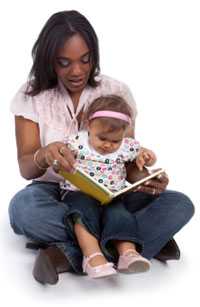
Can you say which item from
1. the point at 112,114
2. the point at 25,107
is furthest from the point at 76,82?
the point at 112,114

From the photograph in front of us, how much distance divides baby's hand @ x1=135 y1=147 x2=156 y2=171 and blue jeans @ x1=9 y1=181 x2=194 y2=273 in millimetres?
151

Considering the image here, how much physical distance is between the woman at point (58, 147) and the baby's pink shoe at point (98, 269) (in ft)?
0.34

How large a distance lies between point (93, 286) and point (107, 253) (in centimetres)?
12

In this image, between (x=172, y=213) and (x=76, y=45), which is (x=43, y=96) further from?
(x=172, y=213)

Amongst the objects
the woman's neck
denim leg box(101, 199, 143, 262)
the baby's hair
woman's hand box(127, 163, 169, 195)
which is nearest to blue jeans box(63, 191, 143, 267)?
denim leg box(101, 199, 143, 262)

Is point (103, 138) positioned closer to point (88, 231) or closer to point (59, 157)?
point (59, 157)

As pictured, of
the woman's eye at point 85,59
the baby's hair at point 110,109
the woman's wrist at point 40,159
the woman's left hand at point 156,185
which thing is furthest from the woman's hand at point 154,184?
the woman's eye at point 85,59

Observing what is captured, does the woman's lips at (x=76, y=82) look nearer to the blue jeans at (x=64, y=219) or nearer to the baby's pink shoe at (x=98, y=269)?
the blue jeans at (x=64, y=219)

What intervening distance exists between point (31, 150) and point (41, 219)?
11.4 inches

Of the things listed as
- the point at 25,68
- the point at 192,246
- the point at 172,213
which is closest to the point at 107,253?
the point at 172,213

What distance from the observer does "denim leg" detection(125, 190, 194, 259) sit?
271cm

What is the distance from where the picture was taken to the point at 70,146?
2.70m
